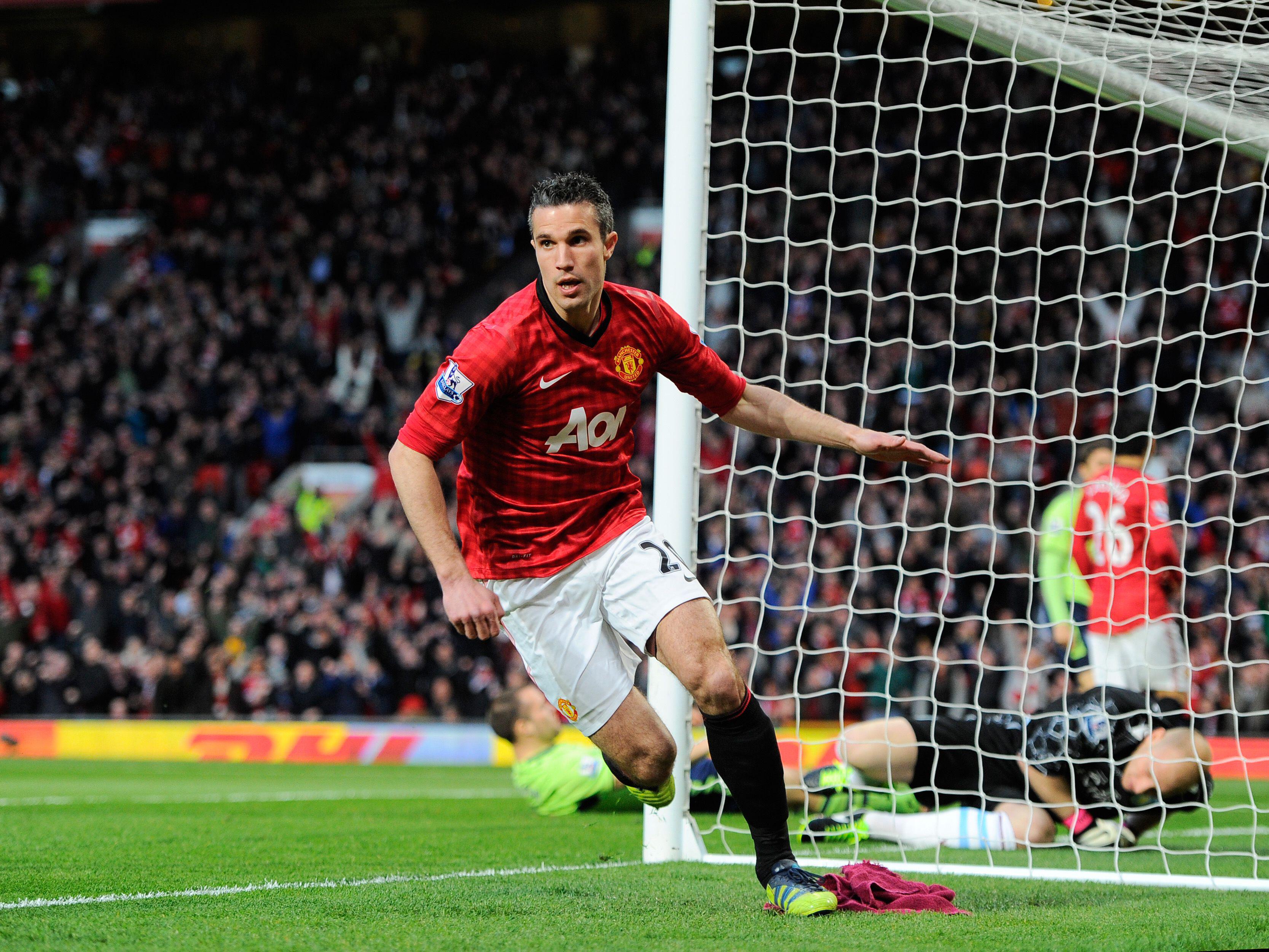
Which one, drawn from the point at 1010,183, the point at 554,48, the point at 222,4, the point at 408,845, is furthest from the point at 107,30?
the point at 408,845

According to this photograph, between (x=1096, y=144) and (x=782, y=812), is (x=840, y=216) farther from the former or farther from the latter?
(x=782, y=812)

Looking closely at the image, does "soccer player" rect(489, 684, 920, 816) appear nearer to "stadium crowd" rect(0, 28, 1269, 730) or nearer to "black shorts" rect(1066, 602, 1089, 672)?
"black shorts" rect(1066, 602, 1089, 672)

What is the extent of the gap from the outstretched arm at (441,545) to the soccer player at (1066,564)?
344 centimetres

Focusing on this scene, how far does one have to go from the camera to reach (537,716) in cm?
752

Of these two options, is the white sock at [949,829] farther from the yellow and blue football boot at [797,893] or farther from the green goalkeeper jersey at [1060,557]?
the yellow and blue football boot at [797,893]

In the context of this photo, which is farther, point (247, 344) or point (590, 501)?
point (247, 344)

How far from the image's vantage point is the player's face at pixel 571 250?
3.95 m

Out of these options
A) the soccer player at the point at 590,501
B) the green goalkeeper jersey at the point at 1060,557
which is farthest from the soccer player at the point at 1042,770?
the soccer player at the point at 590,501

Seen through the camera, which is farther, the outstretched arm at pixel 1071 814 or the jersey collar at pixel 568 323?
the outstretched arm at pixel 1071 814

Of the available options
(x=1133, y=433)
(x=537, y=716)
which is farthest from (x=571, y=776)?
(x=1133, y=433)

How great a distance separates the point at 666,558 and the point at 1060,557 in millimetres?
3205

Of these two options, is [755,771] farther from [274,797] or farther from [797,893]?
[274,797]

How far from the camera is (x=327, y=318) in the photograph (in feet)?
65.5

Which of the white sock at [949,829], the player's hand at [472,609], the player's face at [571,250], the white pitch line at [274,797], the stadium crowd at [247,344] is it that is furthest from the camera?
the stadium crowd at [247,344]
